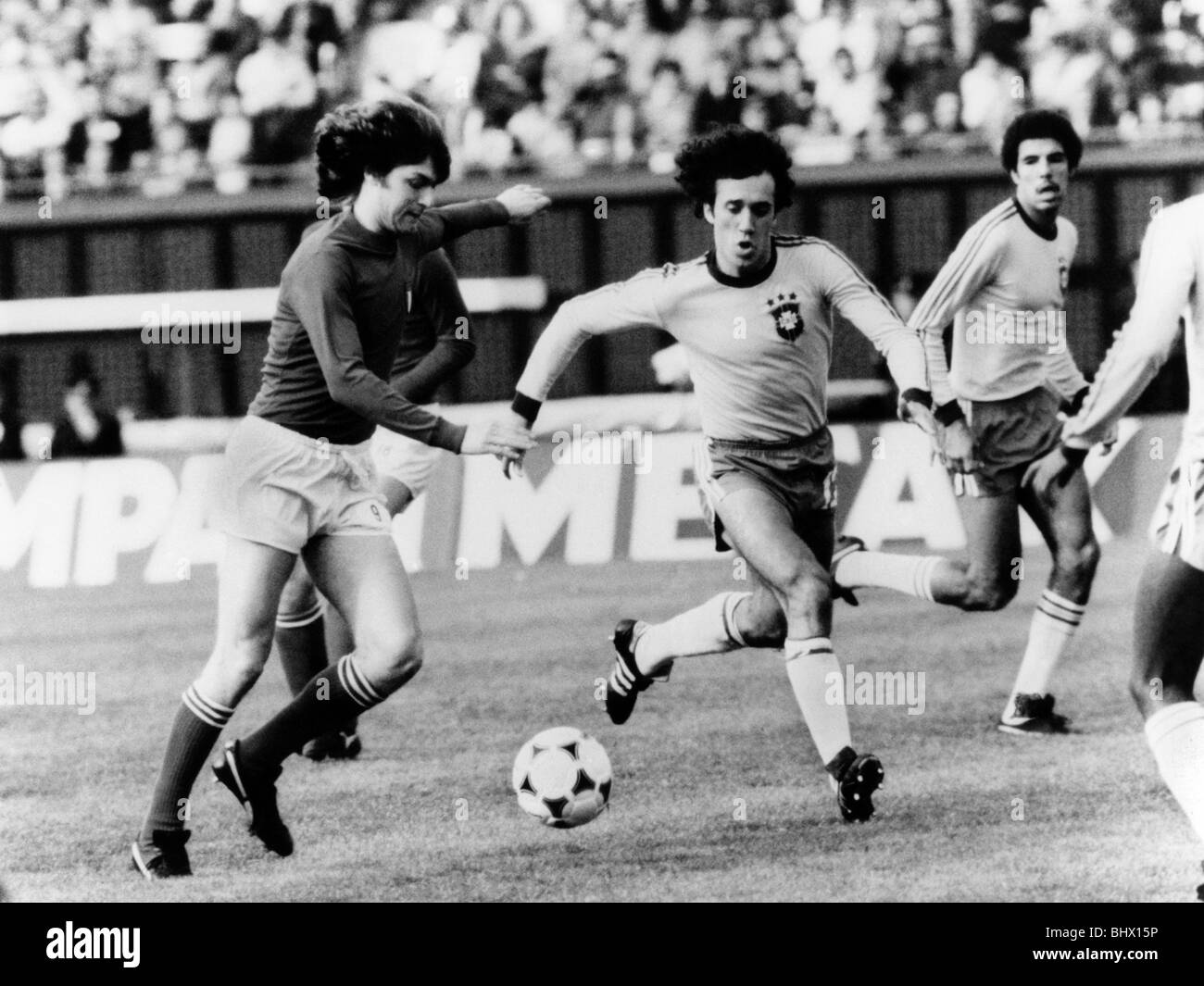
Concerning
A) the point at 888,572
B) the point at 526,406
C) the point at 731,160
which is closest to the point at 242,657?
the point at 526,406

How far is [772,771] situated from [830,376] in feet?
6.79

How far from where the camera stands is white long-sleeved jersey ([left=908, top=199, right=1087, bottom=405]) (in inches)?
223

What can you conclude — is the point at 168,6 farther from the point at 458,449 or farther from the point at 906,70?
the point at 458,449

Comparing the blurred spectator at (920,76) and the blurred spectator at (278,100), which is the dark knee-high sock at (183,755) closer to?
the blurred spectator at (278,100)

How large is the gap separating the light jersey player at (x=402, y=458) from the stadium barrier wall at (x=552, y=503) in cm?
49

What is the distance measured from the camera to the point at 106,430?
730 cm

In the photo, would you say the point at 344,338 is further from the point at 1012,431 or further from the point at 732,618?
the point at 1012,431

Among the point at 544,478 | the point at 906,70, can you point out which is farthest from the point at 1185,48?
the point at 544,478

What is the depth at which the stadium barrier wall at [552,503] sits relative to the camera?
6.38 metres

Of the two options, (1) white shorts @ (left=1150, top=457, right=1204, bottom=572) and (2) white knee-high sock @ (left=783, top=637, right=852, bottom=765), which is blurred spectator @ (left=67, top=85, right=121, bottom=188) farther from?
(1) white shorts @ (left=1150, top=457, right=1204, bottom=572)

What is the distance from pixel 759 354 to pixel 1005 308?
1.02m
